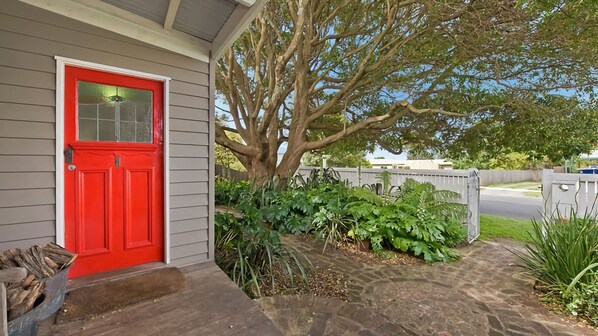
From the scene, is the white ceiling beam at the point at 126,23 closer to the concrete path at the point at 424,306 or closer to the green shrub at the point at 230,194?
the concrete path at the point at 424,306

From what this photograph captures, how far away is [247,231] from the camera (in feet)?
11.5

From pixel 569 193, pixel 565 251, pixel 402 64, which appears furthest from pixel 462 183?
pixel 402 64

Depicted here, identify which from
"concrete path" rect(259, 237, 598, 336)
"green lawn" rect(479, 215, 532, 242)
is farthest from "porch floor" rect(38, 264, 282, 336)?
"green lawn" rect(479, 215, 532, 242)

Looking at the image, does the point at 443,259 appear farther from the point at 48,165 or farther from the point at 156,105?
the point at 48,165

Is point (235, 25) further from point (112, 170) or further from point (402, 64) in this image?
point (402, 64)

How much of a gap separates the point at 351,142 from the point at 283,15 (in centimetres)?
416

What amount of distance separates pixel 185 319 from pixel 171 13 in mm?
2324

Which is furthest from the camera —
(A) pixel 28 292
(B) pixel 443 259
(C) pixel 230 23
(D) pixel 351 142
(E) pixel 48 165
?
(D) pixel 351 142

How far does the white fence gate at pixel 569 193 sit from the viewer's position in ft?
10.3

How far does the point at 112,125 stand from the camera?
2455 mm

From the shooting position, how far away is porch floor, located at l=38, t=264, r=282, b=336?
168cm

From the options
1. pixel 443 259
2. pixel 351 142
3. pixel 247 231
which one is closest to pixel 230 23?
pixel 247 231

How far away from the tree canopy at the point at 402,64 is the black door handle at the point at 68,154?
3885 millimetres

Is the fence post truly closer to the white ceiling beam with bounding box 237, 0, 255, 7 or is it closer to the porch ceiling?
the white ceiling beam with bounding box 237, 0, 255, 7
